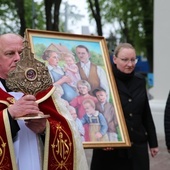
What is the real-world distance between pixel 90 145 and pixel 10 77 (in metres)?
1.73

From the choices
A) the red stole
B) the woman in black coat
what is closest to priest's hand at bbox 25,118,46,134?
the red stole

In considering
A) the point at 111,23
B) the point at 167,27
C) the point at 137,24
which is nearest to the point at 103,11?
the point at 111,23

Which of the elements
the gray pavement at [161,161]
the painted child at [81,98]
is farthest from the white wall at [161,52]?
the painted child at [81,98]

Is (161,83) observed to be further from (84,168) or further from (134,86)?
(84,168)

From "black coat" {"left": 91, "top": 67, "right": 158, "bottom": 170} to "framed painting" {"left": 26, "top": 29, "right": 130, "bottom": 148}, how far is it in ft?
0.42

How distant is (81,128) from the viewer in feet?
14.0

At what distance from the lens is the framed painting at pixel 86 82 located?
4262 millimetres

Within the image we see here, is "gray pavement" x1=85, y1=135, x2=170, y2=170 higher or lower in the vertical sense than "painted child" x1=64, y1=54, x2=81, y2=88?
lower

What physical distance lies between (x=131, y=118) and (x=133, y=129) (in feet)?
0.35

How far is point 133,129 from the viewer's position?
4621 mm

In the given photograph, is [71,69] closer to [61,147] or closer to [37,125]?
[61,147]

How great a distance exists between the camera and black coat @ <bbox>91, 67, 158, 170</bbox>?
4621mm

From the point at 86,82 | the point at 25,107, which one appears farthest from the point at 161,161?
the point at 25,107

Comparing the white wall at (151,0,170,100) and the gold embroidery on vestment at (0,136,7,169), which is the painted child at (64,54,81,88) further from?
the white wall at (151,0,170,100)
